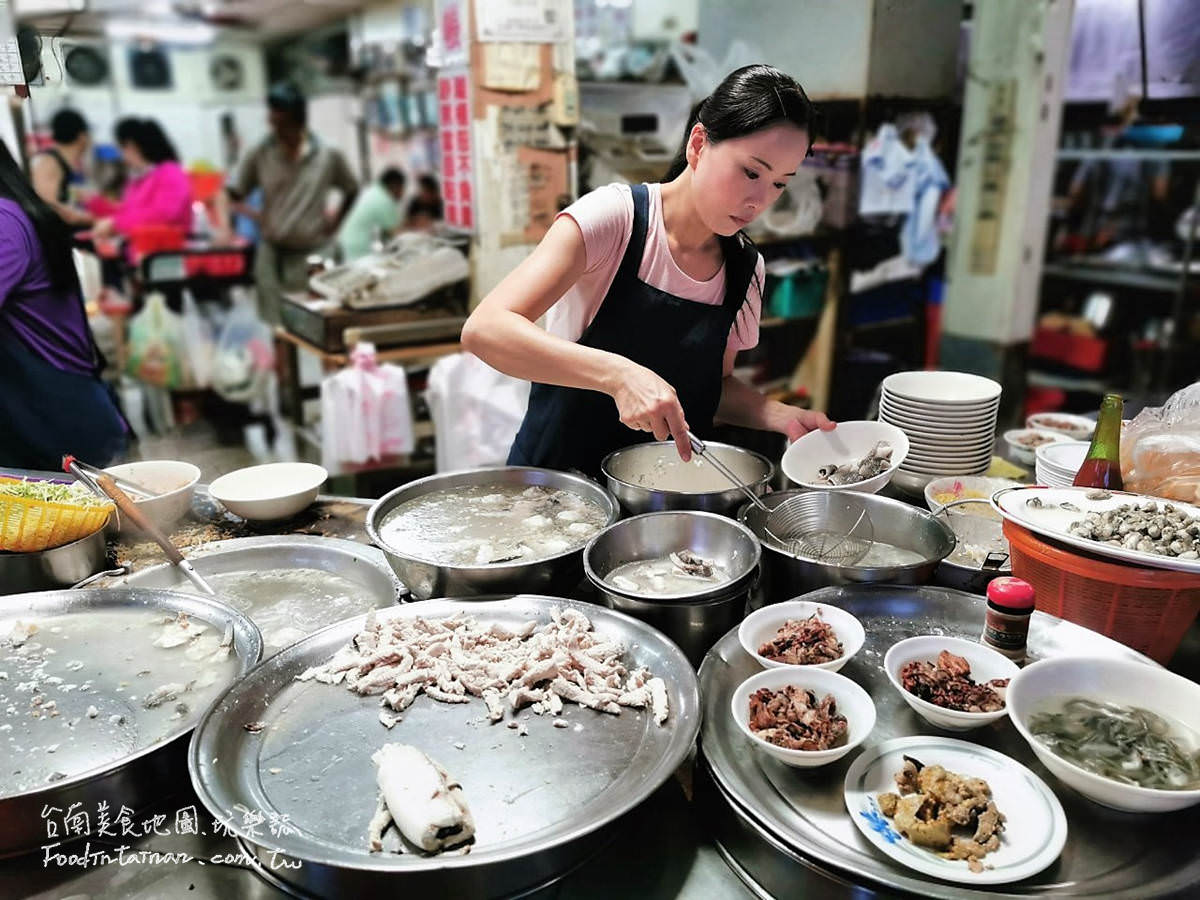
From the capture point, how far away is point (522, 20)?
4402 mm

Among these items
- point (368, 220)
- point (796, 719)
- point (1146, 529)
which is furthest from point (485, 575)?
point (368, 220)

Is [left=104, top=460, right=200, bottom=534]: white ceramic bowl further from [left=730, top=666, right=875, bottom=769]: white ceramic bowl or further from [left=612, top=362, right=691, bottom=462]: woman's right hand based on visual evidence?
[left=730, top=666, right=875, bottom=769]: white ceramic bowl

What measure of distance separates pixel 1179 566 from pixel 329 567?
1.76m

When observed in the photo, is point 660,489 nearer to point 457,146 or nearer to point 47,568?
point 47,568

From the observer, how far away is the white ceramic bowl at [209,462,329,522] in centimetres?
221

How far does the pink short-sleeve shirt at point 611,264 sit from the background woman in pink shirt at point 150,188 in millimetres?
6331

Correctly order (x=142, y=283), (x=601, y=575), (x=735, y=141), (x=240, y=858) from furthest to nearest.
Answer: (x=142, y=283)
(x=735, y=141)
(x=601, y=575)
(x=240, y=858)

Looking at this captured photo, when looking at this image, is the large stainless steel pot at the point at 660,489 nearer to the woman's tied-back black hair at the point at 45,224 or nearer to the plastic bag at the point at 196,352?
the woman's tied-back black hair at the point at 45,224

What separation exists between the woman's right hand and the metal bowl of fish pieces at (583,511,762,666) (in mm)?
172

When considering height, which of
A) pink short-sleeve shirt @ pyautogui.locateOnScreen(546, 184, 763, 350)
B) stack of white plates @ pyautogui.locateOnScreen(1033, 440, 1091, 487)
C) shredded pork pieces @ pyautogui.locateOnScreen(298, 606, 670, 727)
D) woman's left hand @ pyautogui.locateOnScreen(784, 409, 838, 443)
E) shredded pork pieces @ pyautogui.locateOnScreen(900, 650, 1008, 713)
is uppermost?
pink short-sleeve shirt @ pyautogui.locateOnScreen(546, 184, 763, 350)

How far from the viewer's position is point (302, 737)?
136cm

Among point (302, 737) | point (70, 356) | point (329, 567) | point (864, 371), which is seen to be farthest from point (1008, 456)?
point (70, 356)

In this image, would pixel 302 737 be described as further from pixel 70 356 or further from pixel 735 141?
pixel 70 356

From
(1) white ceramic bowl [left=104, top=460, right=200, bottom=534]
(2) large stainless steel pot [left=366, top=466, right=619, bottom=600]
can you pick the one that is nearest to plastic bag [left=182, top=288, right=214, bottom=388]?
(1) white ceramic bowl [left=104, top=460, right=200, bottom=534]
